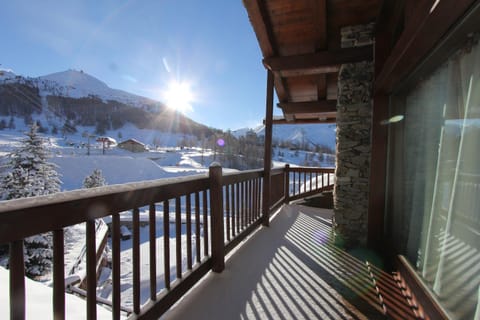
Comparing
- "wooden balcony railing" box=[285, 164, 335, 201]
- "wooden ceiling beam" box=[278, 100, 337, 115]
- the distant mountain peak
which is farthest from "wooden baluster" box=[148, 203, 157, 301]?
the distant mountain peak

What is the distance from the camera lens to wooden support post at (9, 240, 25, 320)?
82 centimetres

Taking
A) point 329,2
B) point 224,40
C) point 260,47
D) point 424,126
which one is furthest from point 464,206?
point 224,40

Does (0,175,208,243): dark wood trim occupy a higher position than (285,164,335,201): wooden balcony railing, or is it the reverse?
(0,175,208,243): dark wood trim

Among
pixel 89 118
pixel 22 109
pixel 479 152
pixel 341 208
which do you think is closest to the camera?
pixel 479 152

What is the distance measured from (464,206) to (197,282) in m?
2.07

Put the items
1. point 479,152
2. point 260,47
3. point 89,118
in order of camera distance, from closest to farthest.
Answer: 1. point 479,152
2. point 260,47
3. point 89,118

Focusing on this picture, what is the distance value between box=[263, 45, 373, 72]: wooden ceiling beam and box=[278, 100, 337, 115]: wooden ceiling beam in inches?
81.8

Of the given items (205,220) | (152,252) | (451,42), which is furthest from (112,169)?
(451,42)

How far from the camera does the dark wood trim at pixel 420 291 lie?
1.42 metres

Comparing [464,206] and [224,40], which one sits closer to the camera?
[464,206]

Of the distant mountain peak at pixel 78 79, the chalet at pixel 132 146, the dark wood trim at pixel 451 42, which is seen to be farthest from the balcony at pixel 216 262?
the distant mountain peak at pixel 78 79

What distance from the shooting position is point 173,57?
8609 millimetres

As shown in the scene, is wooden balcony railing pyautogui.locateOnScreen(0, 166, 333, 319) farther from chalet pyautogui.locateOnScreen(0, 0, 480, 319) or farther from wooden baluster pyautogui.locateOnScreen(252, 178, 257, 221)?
Answer: wooden baluster pyautogui.locateOnScreen(252, 178, 257, 221)

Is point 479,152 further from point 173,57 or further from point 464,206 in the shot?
point 173,57
